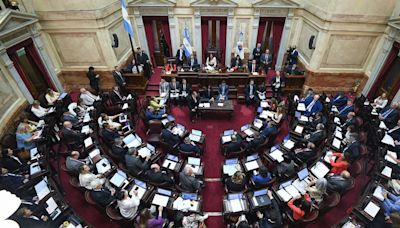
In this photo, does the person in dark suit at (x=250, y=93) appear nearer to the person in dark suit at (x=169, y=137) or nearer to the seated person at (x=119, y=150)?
the person in dark suit at (x=169, y=137)

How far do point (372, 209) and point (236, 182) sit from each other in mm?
3010

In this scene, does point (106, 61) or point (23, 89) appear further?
point (106, 61)

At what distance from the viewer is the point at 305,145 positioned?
22.3ft

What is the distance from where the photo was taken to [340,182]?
18.0 ft

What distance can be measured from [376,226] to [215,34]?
9690 mm

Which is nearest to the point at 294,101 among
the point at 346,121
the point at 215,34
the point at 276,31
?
the point at 346,121

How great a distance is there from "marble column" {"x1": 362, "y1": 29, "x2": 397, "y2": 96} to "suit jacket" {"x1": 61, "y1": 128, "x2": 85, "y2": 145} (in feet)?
36.6

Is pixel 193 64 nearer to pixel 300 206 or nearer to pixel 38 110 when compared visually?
pixel 38 110

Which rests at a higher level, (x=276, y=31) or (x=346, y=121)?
(x=276, y=31)

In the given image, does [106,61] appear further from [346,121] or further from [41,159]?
[346,121]

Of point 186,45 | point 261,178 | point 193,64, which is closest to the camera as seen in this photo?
point 261,178

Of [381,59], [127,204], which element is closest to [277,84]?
[381,59]

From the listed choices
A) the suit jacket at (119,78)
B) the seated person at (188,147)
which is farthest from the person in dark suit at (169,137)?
the suit jacket at (119,78)

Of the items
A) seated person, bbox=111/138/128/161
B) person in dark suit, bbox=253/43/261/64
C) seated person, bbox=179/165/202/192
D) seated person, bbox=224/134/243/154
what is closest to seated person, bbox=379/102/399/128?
seated person, bbox=224/134/243/154
